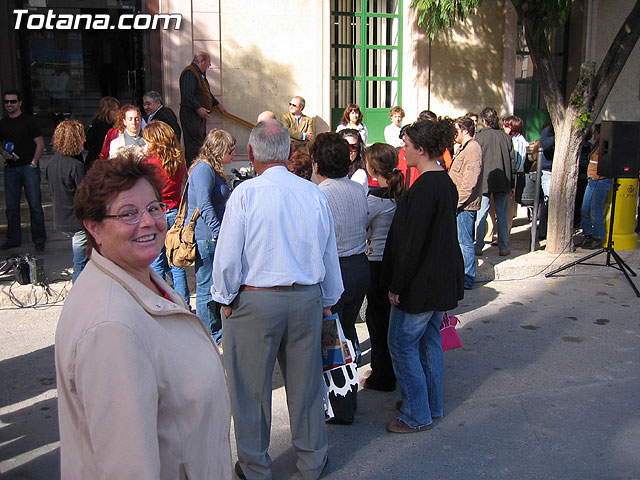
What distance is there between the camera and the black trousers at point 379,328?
5082 millimetres

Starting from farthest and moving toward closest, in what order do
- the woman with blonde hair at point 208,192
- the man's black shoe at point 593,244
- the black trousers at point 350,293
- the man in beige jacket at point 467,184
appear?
the man's black shoe at point 593,244 < the man in beige jacket at point 467,184 < the woman with blonde hair at point 208,192 < the black trousers at point 350,293

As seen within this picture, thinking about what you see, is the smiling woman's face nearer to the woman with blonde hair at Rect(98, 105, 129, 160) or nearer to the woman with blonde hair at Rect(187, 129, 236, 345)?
the woman with blonde hair at Rect(187, 129, 236, 345)

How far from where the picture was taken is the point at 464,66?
12234 millimetres

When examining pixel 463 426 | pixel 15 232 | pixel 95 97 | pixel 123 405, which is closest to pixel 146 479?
pixel 123 405

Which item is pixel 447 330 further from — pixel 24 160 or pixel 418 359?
pixel 24 160

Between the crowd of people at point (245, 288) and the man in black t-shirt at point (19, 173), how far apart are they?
168mm

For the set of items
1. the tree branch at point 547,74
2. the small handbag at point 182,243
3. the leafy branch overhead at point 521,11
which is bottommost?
the small handbag at point 182,243

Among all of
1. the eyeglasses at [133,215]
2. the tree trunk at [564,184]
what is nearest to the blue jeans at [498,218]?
the tree trunk at [564,184]

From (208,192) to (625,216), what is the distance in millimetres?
6600

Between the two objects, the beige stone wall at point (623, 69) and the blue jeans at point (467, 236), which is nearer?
the blue jeans at point (467, 236)

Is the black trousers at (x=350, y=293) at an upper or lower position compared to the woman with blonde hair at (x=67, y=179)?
lower

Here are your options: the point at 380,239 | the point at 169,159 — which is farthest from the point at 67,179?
the point at 380,239

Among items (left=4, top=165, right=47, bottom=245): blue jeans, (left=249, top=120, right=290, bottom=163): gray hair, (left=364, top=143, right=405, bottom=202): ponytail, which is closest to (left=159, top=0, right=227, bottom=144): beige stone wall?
(left=4, top=165, right=47, bottom=245): blue jeans

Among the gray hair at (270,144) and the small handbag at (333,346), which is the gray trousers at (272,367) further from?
the gray hair at (270,144)
